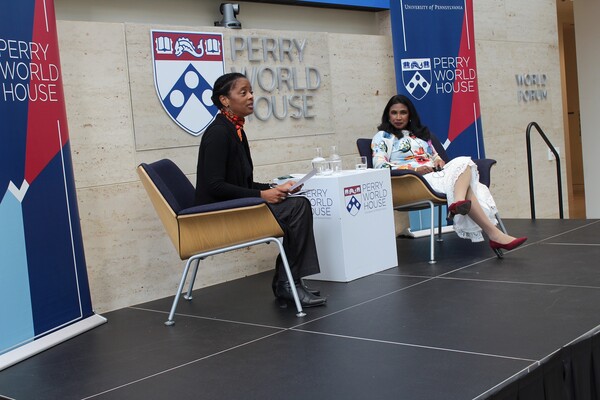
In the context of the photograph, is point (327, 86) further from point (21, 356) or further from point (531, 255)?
point (21, 356)

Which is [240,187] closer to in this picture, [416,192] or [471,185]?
[416,192]

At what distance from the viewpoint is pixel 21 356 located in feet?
12.4

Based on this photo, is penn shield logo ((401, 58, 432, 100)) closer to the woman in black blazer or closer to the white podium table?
the white podium table

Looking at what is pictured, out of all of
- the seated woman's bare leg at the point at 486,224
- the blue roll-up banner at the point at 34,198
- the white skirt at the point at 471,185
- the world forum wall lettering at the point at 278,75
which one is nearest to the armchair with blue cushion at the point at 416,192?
the white skirt at the point at 471,185

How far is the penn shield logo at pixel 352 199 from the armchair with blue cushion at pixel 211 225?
0.85m

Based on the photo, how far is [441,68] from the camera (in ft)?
23.2

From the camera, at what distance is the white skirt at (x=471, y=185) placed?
5.52m

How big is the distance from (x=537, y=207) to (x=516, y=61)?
5.44ft

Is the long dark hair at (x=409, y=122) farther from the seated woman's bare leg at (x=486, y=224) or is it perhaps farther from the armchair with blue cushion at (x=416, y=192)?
the seated woman's bare leg at (x=486, y=224)

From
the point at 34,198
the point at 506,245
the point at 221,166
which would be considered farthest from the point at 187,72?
the point at 506,245

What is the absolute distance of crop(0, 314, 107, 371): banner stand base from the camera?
3732 mm

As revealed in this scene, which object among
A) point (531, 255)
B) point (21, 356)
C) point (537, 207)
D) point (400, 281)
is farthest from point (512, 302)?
point (537, 207)

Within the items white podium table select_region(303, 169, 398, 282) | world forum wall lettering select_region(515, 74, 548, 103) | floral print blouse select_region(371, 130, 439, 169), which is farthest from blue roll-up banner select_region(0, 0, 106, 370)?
world forum wall lettering select_region(515, 74, 548, 103)

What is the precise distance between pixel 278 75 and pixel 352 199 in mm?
1365
